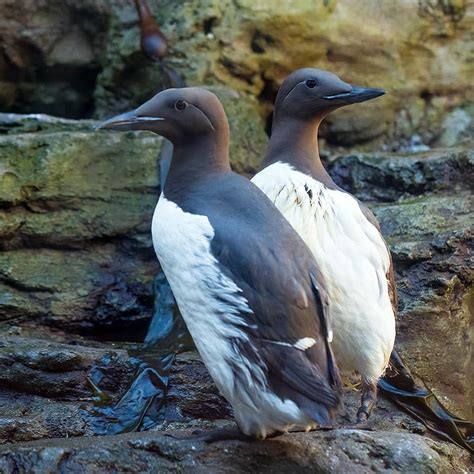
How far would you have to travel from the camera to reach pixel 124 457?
3627mm

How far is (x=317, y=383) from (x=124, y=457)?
29.8 inches

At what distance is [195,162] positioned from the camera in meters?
4.07

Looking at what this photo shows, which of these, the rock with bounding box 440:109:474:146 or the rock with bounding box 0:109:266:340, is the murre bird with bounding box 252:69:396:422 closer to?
the rock with bounding box 0:109:266:340

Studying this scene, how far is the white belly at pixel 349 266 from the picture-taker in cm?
442

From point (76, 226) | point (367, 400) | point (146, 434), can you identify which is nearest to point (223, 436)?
point (146, 434)

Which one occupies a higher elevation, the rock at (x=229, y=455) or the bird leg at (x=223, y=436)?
the bird leg at (x=223, y=436)

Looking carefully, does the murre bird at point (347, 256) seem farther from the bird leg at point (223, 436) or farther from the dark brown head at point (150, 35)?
the dark brown head at point (150, 35)

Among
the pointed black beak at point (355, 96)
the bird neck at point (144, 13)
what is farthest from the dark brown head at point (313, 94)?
the bird neck at point (144, 13)

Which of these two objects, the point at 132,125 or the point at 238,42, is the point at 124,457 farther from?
the point at 238,42

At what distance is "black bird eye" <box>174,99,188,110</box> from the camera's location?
4082 mm

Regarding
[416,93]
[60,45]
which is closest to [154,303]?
[60,45]

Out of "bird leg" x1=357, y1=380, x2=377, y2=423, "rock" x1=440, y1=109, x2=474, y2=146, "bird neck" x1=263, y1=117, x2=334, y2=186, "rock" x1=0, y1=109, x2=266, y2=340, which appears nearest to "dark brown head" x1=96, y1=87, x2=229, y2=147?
"bird neck" x1=263, y1=117, x2=334, y2=186

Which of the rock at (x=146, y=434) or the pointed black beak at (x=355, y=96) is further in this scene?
the pointed black beak at (x=355, y=96)

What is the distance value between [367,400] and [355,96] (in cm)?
143
